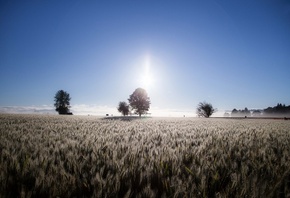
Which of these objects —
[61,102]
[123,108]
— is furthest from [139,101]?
[61,102]

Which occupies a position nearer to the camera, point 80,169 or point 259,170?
point 80,169

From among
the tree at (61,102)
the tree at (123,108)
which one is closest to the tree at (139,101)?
the tree at (123,108)

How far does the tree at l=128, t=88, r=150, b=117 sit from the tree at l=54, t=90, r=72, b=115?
41873mm

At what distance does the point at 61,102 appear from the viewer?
86.2 meters

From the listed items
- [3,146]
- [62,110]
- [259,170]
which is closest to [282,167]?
[259,170]

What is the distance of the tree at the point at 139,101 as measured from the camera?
6297 cm

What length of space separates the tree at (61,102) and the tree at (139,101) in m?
41.9

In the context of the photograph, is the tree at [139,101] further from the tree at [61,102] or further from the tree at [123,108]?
the tree at [61,102]

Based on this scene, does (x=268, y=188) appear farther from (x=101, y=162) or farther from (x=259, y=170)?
(x=101, y=162)

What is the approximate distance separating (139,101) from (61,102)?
47715 millimetres

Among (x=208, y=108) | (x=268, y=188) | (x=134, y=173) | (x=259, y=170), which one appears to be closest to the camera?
(x=268, y=188)

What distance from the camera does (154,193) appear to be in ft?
4.58

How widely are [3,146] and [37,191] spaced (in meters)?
2.52

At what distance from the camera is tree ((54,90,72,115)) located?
85.2m
